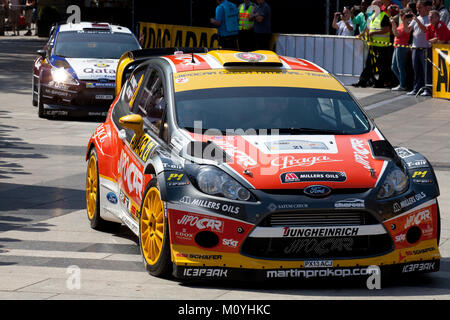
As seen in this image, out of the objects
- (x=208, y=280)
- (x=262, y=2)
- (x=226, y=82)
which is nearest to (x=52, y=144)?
(x=226, y=82)

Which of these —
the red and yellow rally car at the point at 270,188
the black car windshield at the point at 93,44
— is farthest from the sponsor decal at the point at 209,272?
the black car windshield at the point at 93,44

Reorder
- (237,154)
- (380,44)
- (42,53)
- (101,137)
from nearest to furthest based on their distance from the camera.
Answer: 1. (237,154)
2. (101,137)
3. (42,53)
4. (380,44)

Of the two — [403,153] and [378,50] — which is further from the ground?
[403,153]

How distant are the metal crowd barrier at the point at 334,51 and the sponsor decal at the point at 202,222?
15.8 metres

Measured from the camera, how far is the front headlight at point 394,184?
6.95 meters

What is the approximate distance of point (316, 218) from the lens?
681cm

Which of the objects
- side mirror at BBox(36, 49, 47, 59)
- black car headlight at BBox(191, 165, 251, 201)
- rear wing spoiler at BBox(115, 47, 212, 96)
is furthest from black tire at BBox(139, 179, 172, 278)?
side mirror at BBox(36, 49, 47, 59)

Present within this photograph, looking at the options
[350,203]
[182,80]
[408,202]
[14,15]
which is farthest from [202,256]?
[14,15]

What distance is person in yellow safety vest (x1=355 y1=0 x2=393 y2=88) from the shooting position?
2178cm

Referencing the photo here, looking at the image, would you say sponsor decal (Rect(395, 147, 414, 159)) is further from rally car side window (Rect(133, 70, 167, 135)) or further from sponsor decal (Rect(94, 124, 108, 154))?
sponsor decal (Rect(94, 124, 108, 154))

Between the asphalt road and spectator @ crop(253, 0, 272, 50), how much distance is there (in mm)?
8018

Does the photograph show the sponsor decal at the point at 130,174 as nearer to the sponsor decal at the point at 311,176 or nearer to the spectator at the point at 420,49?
the sponsor decal at the point at 311,176

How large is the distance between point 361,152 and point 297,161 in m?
0.56

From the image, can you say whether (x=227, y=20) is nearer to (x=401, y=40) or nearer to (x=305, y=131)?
(x=401, y=40)
